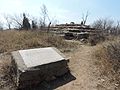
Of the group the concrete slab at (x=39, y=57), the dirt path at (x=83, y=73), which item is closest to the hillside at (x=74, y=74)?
the dirt path at (x=83, y=73)

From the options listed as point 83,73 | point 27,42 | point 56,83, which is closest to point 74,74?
point 83,73

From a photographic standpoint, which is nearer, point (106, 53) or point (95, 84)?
point (95, 84)

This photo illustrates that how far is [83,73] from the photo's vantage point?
4809mm

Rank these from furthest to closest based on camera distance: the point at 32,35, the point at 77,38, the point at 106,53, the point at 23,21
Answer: the point at 23,21, the point at 77,38, the point at 32,35, the point at 106,53

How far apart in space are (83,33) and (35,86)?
6.21m

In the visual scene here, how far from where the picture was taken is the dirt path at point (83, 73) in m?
4.16

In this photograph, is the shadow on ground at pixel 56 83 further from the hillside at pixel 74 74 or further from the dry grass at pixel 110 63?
the dry grass at pixel 110 63

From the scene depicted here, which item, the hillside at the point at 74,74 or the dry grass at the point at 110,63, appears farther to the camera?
the dry grass at the point at 110,63

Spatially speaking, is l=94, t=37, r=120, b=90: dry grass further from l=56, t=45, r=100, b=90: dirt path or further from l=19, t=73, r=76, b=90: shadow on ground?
l=19, t=73, r=76, b=90: shadow on ground

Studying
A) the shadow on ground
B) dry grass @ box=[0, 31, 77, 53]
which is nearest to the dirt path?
the shadow on ground

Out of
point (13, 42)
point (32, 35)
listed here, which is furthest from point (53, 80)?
point (32, 35)

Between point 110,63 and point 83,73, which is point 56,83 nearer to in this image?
point 83,73

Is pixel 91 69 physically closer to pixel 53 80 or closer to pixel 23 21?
pixel 53 80

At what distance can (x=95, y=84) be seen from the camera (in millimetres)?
4164
